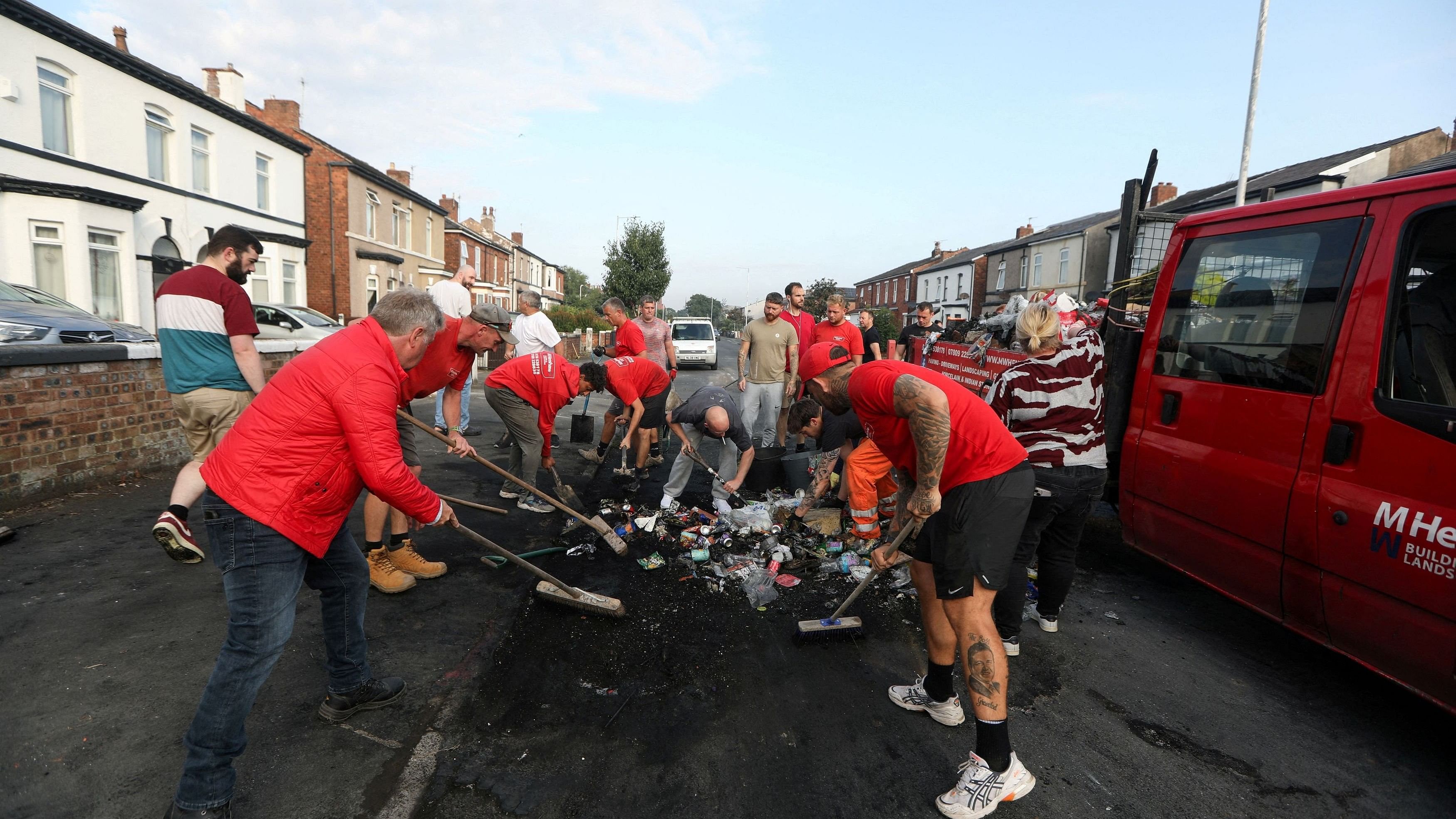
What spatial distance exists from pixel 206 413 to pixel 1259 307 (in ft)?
20.0

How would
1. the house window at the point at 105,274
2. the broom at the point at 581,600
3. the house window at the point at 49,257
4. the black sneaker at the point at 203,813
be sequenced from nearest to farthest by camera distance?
the black sneaker at the point at 203,813
the broom at the point at 581,600
the house window at the point at 49,257
the house window at the point at 105,274

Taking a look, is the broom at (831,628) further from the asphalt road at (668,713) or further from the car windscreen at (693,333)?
the car windscreen at (693,333)

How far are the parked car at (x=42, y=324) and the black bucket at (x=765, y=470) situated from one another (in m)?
7.33

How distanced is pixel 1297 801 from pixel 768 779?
2.01m

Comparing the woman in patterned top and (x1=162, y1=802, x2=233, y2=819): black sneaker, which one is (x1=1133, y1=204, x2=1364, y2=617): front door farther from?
(x1=162, y1=802, x2=233, y2=819): black sneaker

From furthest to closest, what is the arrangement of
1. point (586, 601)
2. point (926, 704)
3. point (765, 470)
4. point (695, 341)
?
point (695, 341)
point (765, 470)
point (586, 601)
point (926, 704)

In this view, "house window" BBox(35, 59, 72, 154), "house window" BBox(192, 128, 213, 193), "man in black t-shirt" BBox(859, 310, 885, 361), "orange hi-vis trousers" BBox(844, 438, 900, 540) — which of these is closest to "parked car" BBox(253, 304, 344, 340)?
"house window" BBox(35, 59, 72, 154)

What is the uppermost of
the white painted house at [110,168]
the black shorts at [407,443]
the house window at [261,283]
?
the white painted house at [110,168]

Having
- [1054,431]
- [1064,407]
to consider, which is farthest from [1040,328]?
[1054,431]

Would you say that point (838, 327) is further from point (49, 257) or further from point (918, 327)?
point (49, 257)

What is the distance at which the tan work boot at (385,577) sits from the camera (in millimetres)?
4086

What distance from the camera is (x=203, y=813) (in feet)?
6.85

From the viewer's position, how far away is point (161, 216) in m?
16.8

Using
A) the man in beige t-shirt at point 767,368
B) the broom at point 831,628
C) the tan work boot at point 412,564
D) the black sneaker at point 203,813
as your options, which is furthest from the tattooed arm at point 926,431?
the man in beige t-shirt at point 767,368
